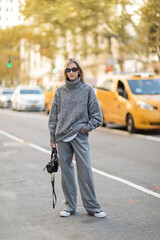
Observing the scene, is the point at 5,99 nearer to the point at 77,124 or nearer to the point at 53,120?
the point at 53,120

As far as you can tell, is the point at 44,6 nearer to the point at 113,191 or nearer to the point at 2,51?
the point at 113,191

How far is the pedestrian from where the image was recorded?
18.2 feet

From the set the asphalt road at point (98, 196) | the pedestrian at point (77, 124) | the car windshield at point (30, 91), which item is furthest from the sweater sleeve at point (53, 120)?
the car windshield at point (30, 91)

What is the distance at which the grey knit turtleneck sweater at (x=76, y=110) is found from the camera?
5555 mm

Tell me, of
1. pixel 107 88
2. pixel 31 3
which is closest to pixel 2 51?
pixel 31 3

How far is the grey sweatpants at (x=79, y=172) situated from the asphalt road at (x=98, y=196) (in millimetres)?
167

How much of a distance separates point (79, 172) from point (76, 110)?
69 centimetres

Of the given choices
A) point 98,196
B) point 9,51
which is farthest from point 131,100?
point 9,51

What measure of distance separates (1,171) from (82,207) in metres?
3.23

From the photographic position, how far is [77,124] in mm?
5555

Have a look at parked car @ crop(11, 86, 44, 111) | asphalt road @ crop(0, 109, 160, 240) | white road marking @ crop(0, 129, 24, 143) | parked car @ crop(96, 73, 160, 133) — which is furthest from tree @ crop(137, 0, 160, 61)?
asphalt road @ crop(0, 109, 160, 240)

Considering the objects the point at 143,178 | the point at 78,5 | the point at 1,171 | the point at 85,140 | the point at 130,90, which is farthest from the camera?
the point at 78,5

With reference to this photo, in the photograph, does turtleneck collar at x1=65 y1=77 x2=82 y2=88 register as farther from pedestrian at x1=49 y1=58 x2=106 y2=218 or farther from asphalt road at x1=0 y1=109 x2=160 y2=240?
asphalt road at x1=0 y1=109 x2=160 y2=240

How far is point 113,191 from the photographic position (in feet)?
23.4
